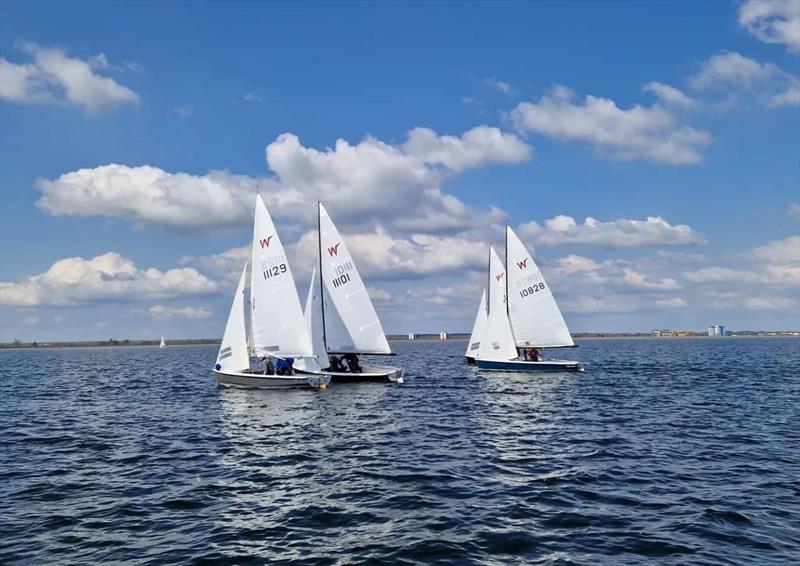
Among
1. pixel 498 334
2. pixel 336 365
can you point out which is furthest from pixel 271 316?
pixel 498 334

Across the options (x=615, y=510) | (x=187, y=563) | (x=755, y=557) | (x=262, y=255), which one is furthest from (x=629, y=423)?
(x=262, y=255)

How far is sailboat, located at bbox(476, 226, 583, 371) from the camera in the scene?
5628cm

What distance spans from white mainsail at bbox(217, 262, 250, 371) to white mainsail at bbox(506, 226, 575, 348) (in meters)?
26.4

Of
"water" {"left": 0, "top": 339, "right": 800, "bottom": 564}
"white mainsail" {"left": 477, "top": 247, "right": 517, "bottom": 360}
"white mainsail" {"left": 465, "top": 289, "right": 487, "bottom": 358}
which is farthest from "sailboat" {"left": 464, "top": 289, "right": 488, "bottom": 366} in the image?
"water" {"left": 0, "top": 339, "right": 800, "bottom": 564}

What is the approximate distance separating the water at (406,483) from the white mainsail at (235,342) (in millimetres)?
7210

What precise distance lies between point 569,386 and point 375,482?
31495mm

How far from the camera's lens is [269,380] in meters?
41.6

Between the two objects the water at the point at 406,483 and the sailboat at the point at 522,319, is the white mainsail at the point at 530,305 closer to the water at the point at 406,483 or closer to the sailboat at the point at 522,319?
the sailboat at the point at 522,319

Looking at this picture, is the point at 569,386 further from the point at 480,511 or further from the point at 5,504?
the point at 5,504

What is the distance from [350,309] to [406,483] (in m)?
30.4

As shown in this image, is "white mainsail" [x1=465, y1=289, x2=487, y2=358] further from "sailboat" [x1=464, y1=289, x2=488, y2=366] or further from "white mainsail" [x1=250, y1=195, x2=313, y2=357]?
"white mainsail" [x1=250, y1=195, x2=313, y2=357]

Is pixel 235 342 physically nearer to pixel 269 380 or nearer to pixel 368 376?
pixel 269 380

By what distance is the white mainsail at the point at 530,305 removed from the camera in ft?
186

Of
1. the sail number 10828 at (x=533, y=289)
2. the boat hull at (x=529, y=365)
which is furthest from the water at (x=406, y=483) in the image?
the sail number 10828 at (x=533, y=289)
